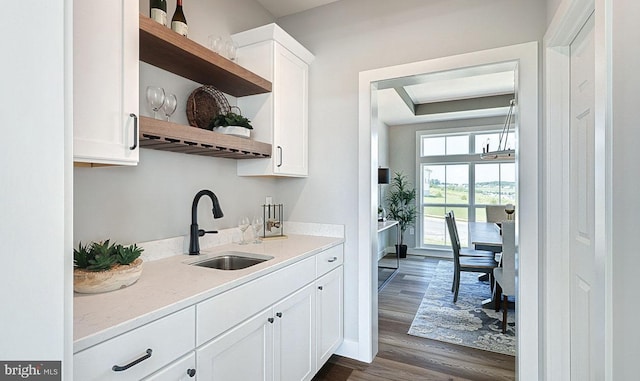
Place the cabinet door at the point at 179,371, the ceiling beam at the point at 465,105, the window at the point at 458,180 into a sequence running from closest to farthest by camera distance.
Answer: the cabinet door at the point at 179,371, the ceiling beam at the point at 465,105, the window at the point at 458,180

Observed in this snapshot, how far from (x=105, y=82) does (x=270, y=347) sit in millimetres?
1387

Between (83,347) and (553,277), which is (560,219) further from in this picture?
(83,347)

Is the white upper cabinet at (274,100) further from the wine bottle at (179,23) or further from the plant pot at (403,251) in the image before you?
the plant pot at (403,251)

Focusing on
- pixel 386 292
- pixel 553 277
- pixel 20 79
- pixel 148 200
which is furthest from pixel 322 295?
pixel 386 292

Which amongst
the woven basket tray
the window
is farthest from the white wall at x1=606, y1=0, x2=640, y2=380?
the window

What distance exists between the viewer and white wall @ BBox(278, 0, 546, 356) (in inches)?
83.0

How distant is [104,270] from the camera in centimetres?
115

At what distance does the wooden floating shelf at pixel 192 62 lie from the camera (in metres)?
1.45

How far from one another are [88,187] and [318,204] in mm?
1572

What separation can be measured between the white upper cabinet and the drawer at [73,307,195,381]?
1282 millimetres

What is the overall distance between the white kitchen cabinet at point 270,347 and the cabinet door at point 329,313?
0.32 ft

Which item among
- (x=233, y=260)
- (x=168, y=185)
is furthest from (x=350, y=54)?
(x=233, y=260)

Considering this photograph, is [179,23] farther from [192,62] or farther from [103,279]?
[103,279]

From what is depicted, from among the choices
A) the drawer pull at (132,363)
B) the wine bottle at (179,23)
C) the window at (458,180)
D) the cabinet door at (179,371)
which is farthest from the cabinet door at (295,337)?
the window at (458,180)
